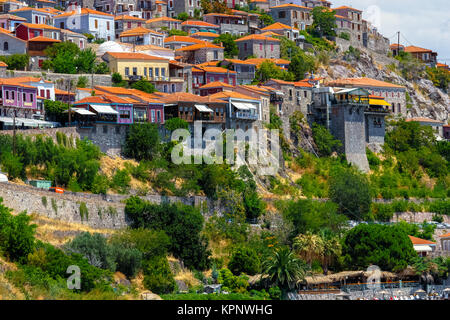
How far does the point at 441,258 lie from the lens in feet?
210

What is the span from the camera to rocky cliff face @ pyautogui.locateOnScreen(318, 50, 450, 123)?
324 ft

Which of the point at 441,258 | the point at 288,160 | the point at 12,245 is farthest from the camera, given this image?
the point at 288,160

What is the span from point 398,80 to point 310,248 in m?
46.2

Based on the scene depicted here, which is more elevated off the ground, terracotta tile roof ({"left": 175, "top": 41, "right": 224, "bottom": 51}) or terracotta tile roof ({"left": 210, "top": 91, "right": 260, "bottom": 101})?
terracotta tile roof ({"left": 175, "top": 41, "right": 224, "bottom": 51})

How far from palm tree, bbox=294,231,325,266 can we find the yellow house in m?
23.5

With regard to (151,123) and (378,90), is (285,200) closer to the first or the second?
(151,123)

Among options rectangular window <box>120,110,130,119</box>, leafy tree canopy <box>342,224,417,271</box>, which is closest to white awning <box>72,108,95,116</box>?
rectangular window <box>120,110,130,119</box>

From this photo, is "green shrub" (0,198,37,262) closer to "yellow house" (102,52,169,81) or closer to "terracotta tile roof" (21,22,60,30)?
"yellow house" (102,52,169,81)

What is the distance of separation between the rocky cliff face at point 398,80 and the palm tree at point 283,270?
138ft

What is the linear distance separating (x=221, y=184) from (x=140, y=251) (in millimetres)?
14241

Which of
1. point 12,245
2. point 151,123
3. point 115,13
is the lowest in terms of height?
point 12,245

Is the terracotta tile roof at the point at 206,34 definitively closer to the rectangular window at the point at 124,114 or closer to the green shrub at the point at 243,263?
the rectangular window at the point at 124,114

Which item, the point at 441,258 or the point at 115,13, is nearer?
the point at 441,258
